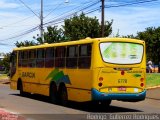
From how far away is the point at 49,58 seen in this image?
2303 centimetres

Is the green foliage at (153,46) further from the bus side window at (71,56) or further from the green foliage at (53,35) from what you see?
the bus side window at (71,56)

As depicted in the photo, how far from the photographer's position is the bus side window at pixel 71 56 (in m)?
20.0

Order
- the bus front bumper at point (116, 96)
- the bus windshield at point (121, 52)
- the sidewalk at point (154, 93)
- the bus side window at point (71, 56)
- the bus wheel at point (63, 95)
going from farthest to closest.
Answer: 1. the sidewalk at point (154, 93)
2. the bus wheel at point (63, 95)
3. the bus side window at point (71, 56)
4. the bus windshield at point (121, 52)
5. the bus front bumper at point (116, 96)

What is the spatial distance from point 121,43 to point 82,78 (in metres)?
2.06

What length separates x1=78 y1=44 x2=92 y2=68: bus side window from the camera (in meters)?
18.8

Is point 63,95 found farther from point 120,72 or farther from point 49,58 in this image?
point 120,72

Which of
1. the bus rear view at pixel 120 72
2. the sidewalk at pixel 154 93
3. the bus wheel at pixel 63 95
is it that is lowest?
the sidewalk at pixel 154 93

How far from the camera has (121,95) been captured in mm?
18391

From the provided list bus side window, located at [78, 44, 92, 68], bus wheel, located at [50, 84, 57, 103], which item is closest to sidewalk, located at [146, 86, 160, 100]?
bus wheel, located at [50, 84, 57, 103]

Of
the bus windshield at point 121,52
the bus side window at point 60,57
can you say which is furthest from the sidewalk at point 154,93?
the bus windshield at point 121,52

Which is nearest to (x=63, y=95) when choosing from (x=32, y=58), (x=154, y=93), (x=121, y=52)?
(x=121, y=52)

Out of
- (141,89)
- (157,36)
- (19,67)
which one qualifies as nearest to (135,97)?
(141,89)

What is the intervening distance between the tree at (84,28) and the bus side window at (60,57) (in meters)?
27.7

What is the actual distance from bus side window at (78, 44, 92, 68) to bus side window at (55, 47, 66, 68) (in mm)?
1868
